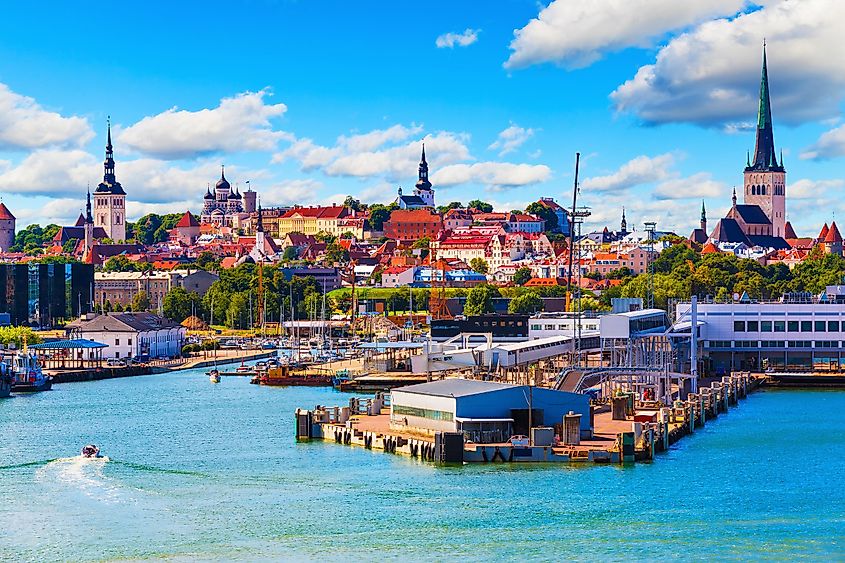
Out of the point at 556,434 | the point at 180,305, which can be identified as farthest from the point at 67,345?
the point at 180,305

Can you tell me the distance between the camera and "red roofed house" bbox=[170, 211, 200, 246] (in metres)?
162

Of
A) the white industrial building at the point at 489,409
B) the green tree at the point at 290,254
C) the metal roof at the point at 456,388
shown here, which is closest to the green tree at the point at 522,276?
the green tree at the point at 290,254

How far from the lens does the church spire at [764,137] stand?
468 feet

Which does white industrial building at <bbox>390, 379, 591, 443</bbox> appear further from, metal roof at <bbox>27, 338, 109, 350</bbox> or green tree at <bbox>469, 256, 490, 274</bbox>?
green tree at <bbox>469, 256, 490, 274</bbox>

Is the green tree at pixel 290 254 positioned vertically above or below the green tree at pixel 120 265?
above

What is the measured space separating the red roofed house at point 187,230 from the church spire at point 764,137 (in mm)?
54315

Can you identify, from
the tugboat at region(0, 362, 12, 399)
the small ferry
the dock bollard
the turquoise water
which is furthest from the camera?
the small ferry

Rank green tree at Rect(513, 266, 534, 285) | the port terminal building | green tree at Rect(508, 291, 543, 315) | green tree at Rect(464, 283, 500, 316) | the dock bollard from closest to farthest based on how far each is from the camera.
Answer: the dock bollard < the port terminal building < green tree at Rect(508, 291, 543, 315) < green tree at Rect(464, 283, 500, 316) < green tree at Rect(513, 266, 534, 285)

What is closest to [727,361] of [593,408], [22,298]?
[593,408]

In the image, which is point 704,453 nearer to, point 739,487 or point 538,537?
point 739,487

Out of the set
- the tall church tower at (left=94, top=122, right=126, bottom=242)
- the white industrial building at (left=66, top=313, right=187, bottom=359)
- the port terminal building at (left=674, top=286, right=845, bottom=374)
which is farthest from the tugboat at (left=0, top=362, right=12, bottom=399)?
the tall church tower at (left=94, top=122, right=126, bottom=242)

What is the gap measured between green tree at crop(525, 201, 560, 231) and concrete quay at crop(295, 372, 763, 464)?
111m

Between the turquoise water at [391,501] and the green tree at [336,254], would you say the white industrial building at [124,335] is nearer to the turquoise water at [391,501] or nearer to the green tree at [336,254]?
the turquoise water at [391,501]

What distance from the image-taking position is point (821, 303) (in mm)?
51750
